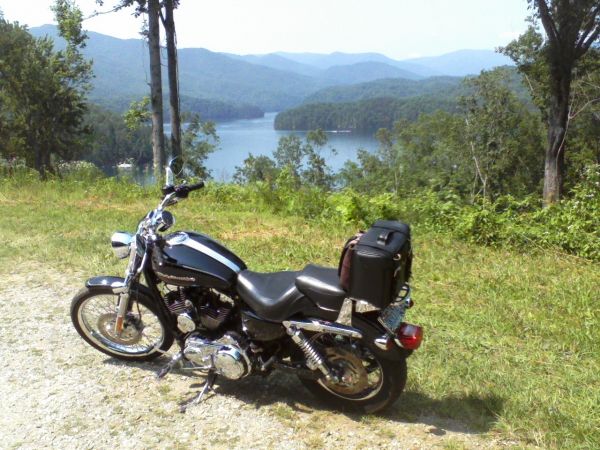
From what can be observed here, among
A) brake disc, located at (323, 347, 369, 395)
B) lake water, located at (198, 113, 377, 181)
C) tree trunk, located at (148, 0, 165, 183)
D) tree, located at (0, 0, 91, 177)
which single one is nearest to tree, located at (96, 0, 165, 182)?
tree trunk, located at (148, 0, 165, 183)

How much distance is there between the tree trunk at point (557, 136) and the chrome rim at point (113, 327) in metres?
13.4

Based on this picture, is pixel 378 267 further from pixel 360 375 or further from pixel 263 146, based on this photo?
pixel 263 146

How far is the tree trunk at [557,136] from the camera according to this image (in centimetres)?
1474

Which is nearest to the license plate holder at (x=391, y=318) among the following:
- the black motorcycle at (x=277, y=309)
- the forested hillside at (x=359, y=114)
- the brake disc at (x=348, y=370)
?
the black motorcycle at (x=277, y=309)

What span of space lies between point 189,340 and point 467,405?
5.40ft

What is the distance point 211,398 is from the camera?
329 centimetres

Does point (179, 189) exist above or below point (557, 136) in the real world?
above

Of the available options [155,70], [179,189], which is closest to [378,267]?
[179,189]

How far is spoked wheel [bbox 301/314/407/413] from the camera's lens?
2898 mm

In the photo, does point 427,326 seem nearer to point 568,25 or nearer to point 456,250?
point 456,250

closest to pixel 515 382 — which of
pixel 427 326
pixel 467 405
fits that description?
pixel 467 405

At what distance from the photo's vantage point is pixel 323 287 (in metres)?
2.80

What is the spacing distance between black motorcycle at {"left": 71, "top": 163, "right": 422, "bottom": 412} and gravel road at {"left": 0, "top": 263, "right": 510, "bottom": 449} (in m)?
0.15

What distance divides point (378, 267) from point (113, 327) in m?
2.02
